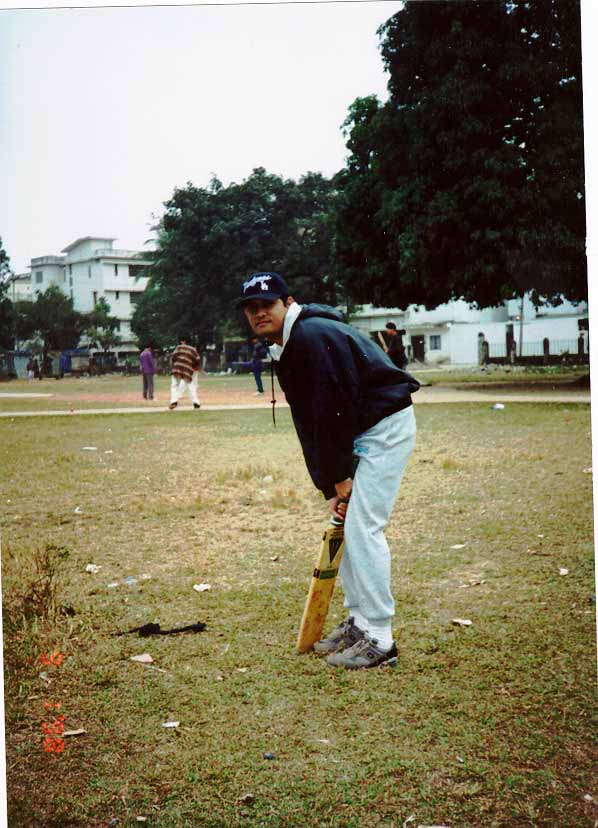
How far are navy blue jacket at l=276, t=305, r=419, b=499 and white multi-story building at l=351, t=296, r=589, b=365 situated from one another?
21.2 inches

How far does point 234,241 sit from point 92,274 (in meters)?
0.68

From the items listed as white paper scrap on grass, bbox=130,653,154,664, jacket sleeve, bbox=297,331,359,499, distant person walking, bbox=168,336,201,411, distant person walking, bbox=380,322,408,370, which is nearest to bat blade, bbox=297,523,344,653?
jacket sleeve, bbox=297,331,359,499

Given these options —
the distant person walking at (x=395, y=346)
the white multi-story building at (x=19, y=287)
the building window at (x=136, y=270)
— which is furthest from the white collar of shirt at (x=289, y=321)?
the white multi-story building at (x=19, y=287)

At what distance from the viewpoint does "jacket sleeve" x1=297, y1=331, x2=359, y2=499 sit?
2660mm

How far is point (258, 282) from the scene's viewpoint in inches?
113

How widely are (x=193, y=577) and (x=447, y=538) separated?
1.20m

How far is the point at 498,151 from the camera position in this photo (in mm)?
3658

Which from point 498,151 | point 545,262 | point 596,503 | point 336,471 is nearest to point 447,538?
point 596,503

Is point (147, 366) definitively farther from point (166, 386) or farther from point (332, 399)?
point (332, 399)

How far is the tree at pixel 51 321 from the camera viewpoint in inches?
137

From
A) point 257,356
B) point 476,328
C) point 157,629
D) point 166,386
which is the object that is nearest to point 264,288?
point 257,356

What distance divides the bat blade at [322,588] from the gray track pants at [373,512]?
2.6 inches

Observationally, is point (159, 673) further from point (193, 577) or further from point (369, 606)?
point (369, 606)

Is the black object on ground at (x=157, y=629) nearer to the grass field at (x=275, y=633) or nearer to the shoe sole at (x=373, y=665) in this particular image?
the grass field at (x=275, y=633)
